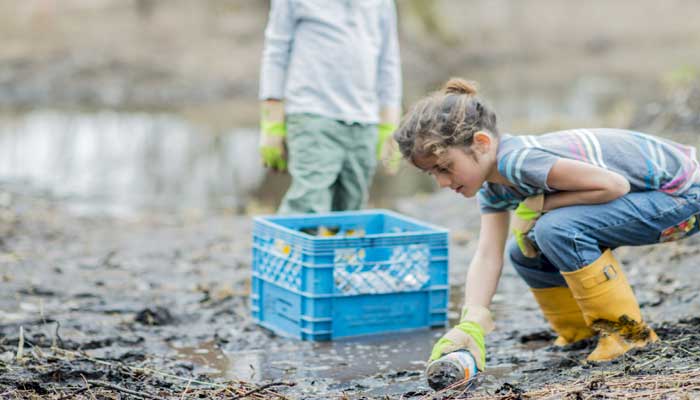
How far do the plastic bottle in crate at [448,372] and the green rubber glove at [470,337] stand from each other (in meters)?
0.08

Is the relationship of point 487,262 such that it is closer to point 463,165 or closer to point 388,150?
point 463,165

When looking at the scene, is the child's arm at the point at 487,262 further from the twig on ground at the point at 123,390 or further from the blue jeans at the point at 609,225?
the twig on ground at the point at 123,390

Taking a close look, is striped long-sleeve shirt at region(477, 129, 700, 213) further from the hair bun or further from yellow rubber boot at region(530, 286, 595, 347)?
yellow rubber boot at region(530, 286, 595, 347)

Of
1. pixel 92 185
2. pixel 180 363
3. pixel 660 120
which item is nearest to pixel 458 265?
pixel 180 363

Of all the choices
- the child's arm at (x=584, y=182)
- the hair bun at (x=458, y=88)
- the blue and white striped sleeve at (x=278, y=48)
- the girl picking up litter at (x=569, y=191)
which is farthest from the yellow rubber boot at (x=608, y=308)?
the blue and white striped sleeve at (x=278, y=48)

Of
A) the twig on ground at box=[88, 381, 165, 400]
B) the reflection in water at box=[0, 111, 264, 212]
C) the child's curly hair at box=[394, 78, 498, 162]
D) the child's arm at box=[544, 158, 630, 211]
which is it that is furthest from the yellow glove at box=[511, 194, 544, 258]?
the reflection in water at box=[0, 111, 264, 212]

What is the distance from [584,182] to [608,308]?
1.66 feet

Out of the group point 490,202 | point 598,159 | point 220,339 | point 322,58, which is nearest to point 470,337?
A: point 490,202

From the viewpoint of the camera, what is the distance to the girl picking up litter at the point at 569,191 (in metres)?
3.75

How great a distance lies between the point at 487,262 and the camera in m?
4.07

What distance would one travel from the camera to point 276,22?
5.38 meters

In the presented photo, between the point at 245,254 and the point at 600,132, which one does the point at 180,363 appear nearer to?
the point at 600,132

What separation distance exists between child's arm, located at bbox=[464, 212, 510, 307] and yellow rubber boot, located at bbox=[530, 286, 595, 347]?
317mm

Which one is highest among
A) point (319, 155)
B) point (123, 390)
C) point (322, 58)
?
point (322, 58)
